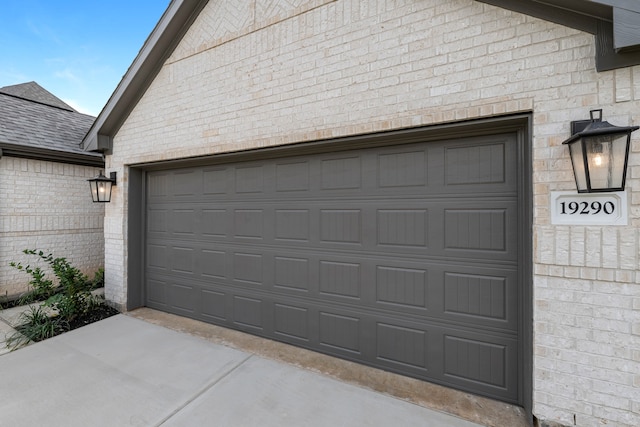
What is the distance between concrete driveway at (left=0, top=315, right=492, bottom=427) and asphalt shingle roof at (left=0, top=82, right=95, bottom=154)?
3.85 m

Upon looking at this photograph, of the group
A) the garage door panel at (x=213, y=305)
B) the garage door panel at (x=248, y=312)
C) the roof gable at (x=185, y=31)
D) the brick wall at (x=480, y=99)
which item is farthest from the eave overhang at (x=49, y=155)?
the garage door panel at (x=248, y=312)

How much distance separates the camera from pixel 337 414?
2.15 meters

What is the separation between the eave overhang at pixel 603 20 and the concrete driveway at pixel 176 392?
8.93ft

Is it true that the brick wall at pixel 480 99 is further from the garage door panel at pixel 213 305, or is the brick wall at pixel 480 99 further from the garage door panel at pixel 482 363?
the garage door panel at pixel 213 305

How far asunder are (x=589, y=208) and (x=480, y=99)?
1.08 metres

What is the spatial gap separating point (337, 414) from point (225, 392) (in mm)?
1002

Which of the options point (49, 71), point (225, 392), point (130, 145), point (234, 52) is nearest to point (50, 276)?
point (130, 145)

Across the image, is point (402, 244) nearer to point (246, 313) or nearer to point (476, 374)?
point (476, 374)

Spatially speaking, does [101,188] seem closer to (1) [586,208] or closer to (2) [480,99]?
(2) [480,99]

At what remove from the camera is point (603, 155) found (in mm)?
1675

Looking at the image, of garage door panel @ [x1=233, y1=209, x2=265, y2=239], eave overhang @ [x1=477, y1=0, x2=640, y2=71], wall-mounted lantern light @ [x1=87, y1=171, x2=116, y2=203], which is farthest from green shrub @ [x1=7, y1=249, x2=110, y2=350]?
eave overhang @ [x1=477, y1=0, x2=640, y2=71]

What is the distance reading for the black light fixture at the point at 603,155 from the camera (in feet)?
5.34

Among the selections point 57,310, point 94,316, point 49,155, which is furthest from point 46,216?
point 94,316

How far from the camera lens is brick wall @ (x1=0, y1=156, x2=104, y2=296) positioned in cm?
476
